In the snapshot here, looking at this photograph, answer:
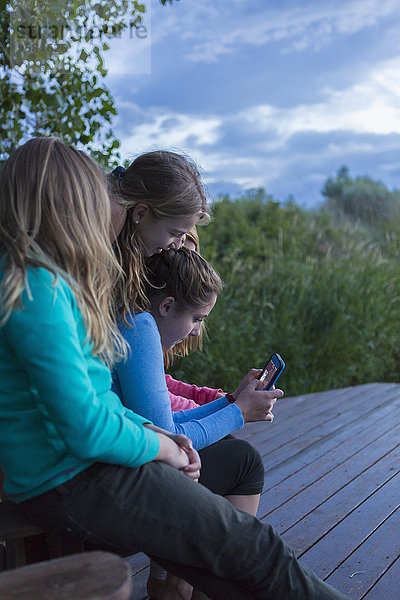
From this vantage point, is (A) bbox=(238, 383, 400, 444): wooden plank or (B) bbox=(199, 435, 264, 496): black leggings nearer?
(B) bbox=(199, 435, 264, 496): black leggings

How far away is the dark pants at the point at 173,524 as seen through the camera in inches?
48.8

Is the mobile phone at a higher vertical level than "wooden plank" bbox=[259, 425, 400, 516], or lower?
higher

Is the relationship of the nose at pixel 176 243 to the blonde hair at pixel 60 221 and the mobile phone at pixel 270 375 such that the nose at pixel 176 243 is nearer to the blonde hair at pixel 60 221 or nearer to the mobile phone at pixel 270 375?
the mobile phone at pixel 270 375

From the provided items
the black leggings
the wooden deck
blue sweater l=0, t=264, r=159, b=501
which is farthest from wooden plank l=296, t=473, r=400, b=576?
blue sweater l=0, t=264, r=159, b=501

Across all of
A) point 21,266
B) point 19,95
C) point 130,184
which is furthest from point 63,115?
point 21,266

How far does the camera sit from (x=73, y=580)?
38.6 inches

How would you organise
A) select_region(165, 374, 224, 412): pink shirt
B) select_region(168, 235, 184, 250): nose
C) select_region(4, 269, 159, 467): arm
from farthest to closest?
select_region(165, 374, 224, 412): pink shirt, select_region(168, 235, 184, 250): nose, select_region(4, 269, 159, 467): arm

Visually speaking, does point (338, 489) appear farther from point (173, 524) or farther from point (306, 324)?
point (306, 324)

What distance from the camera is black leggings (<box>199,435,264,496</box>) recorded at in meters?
1.67

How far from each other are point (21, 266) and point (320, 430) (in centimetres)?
264

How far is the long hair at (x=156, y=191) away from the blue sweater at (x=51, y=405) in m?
0.70

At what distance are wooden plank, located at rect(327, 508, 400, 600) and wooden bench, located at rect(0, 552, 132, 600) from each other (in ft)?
3.80

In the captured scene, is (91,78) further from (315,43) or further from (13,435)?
(315,43)

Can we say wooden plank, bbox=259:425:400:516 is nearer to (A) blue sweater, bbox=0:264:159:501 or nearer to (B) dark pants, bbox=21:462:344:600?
(B) dark pants, bbox=21:462:344:600
